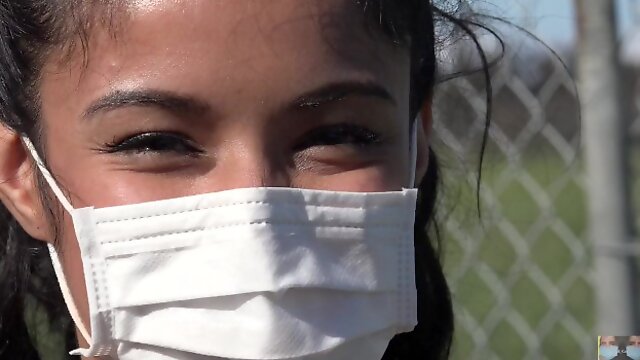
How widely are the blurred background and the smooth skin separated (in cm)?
50

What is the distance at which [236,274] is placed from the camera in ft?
4.84

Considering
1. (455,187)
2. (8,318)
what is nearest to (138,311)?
(8,318)

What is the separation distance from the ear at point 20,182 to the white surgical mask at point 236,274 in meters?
0.07

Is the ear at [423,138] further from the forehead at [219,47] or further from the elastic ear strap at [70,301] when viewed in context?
the elastic ear strap at [70,301]

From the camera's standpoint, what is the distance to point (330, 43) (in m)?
1.52

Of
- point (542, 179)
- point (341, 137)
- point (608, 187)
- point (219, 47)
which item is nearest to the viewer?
point (219, 47)

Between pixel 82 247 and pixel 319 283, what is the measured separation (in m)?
0.33

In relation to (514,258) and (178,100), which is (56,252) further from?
(514,258)

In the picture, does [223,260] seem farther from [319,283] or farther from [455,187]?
[455,187]

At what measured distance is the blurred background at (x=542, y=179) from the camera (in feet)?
7.38

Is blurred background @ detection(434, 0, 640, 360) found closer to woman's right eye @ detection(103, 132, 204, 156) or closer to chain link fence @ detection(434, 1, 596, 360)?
chain link fence @ detection(434, 1, 596, 360)

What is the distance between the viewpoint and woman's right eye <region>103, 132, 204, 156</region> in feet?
4.93

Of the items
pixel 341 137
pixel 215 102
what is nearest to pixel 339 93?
pixel 341 137

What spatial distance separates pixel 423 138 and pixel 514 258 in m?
1.27
